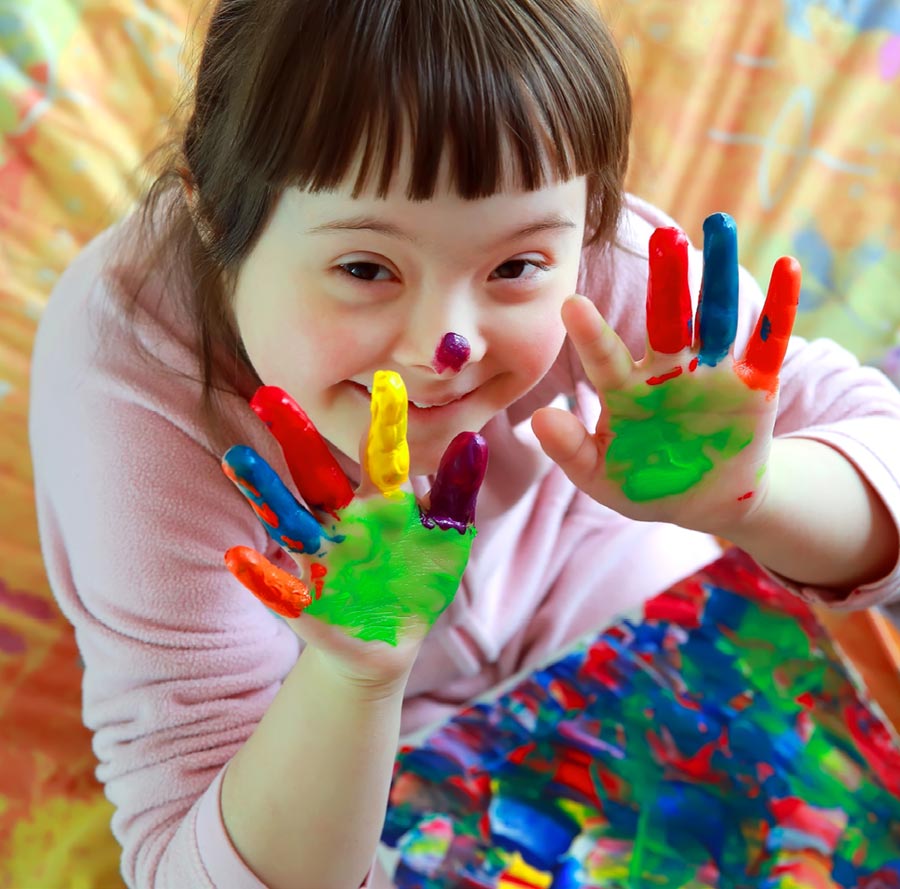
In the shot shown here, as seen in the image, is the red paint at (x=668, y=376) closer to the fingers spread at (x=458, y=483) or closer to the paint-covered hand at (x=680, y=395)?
the paint-covered hand at (x=680, y=395)

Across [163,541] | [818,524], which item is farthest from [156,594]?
[818,524]

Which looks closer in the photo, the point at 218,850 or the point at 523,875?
the point at 218,850

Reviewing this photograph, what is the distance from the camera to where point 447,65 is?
53 cm

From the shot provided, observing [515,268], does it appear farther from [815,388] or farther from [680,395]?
[815,388]

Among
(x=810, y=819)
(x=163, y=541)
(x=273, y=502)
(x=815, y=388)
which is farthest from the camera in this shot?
(x=815, y=388)

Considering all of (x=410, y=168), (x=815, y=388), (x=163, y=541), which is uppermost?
(x=410, y=168)

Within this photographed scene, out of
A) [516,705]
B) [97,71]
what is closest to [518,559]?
[516,705]

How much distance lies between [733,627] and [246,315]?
0.58 meters

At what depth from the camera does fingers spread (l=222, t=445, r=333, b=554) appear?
515 mm

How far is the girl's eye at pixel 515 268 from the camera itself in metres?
0.62

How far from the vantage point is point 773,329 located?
0.61m

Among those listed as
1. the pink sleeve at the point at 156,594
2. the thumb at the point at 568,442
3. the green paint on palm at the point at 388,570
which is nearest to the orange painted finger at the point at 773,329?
the thumb at the point at 568,442

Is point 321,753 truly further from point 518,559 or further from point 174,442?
point 518,559

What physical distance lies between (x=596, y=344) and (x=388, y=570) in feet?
0.61
